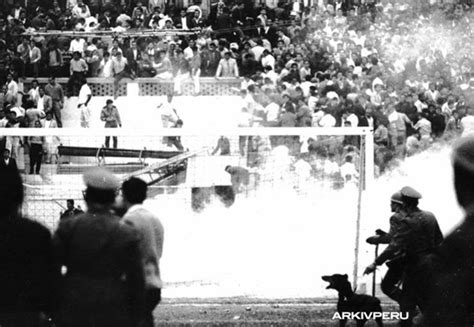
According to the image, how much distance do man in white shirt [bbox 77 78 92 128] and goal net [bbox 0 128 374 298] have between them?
9.22 meters

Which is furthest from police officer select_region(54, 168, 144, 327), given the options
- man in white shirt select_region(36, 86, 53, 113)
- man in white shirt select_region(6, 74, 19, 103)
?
man in white shirt select_region(6, 74, 19, 103)

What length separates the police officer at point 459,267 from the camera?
198 inches

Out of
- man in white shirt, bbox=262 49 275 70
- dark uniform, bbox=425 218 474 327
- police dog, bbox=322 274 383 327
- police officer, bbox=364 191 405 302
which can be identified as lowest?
police dog, bbox=322 274 383 327

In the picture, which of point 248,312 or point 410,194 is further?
point 248,312

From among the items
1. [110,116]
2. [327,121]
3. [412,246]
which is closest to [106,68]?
[110,116]

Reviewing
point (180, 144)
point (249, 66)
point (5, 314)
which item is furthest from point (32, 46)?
point (5, 314)

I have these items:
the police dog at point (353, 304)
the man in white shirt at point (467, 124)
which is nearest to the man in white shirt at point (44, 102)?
the man in white shirt at point (467, 124)

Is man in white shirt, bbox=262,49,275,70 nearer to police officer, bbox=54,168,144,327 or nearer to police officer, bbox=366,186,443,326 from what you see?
police officer, bbox=366,186,443,326

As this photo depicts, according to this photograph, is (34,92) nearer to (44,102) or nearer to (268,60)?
(44,102)

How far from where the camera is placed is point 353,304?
864 centimetres

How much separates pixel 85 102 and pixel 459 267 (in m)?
15.8

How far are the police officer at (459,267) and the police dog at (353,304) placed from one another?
3.31 metres

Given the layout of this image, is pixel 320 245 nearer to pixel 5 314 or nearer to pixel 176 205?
pixel 176 205

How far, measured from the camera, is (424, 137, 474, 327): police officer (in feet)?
16.5
